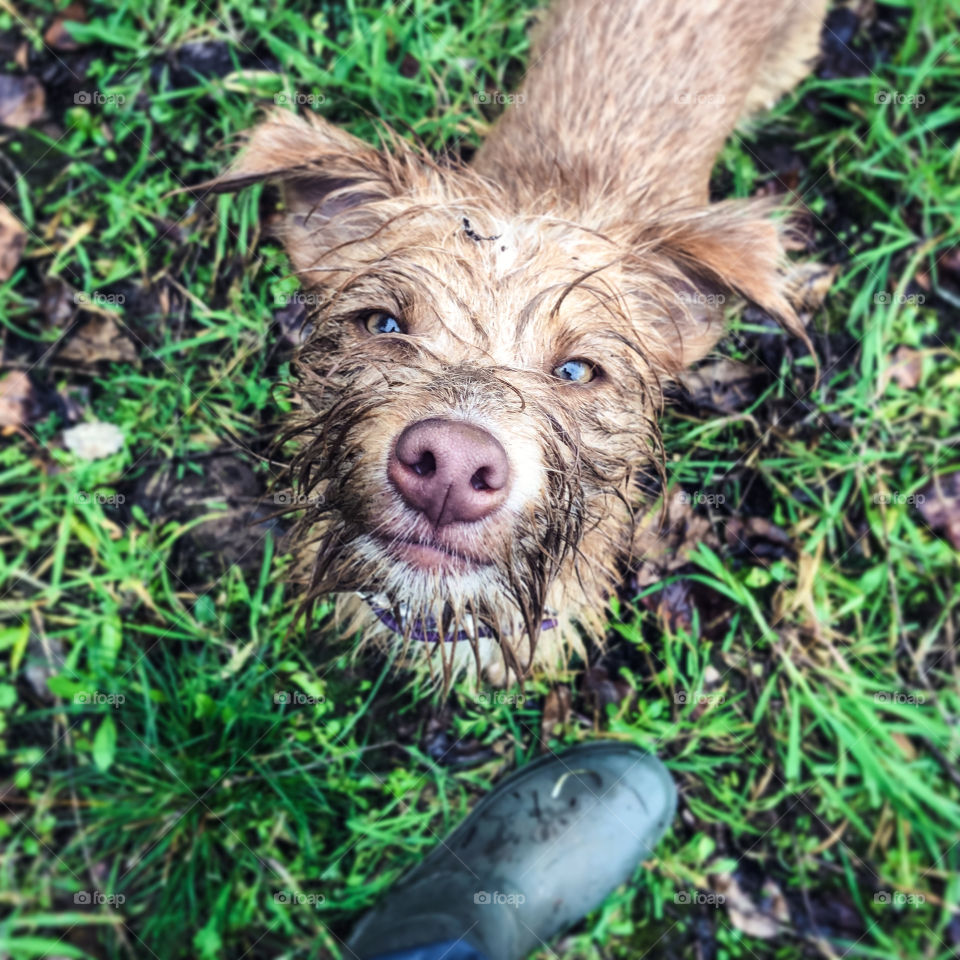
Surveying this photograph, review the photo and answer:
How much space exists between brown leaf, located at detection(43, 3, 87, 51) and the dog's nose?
357 centimetres

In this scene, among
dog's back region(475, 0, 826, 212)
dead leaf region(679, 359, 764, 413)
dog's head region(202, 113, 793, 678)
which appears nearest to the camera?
dog's head region(202, 113, 793, 678)

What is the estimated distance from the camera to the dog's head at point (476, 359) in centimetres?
199

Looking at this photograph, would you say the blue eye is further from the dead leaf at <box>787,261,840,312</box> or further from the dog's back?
the dead leaf at <box>787,261,840,312</box>

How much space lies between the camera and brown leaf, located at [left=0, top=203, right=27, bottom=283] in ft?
12.1

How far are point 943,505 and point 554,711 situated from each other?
2324 millimetres

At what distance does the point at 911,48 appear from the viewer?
12.7ft

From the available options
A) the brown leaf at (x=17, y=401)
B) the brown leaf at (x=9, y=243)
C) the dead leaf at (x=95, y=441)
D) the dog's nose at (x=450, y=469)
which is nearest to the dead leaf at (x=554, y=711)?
the dog's nose at (x=450, y=469)

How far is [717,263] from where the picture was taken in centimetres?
234

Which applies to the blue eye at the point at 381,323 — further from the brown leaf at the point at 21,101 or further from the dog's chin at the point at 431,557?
the brown leaf at the point at 21,101

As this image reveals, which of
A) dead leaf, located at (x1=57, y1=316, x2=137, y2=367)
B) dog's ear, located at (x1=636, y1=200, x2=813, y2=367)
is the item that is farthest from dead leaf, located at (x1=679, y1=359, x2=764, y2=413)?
dead leaf, located at (x1=57, y1=316, x2=137, y2=367)

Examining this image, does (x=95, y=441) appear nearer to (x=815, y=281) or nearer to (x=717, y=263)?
(x=717, y=263)

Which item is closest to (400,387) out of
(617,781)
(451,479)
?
(451,479)

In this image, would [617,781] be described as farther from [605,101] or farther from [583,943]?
[605,101]

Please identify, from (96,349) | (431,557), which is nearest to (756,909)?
(431,557)
